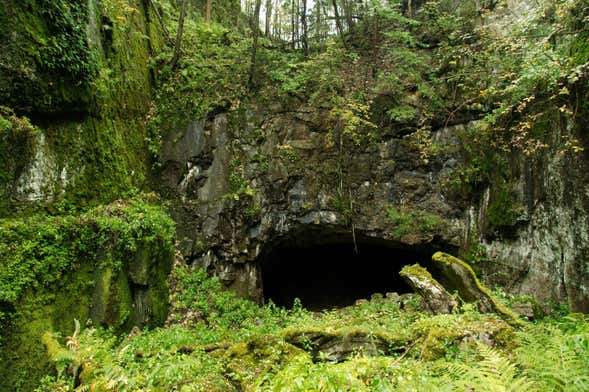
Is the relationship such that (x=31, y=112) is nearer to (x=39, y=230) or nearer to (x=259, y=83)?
(x=39, y=230)

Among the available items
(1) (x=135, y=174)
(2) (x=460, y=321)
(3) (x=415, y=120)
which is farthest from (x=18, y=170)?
(3) (x=415, y=120)

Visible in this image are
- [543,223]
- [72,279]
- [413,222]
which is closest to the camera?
[72,279]

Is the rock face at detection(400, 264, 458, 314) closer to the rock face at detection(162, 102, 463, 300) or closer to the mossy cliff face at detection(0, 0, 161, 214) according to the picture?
the rock face at detection(162, 102, 463, 300)

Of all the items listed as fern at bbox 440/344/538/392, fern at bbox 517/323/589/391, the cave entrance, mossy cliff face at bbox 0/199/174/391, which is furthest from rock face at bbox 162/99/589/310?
fern at bbox 440/344/538/392

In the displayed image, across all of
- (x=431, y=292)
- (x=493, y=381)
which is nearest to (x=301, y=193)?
(x=431, y=292)

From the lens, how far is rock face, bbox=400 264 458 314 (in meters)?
5.82

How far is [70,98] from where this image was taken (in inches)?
232

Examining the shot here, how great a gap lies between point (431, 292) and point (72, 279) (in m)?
5.91

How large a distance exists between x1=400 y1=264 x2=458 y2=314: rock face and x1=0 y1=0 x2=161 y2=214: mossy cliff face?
621 cm

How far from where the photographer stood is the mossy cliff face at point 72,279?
410 centimetres

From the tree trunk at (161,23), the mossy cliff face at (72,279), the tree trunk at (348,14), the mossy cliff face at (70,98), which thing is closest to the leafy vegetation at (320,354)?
the mossy cliff face at (72,279)

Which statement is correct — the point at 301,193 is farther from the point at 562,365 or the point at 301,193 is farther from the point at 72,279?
the point at 562,365

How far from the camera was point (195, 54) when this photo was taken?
10703 millimetres

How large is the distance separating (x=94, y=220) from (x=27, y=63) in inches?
102
